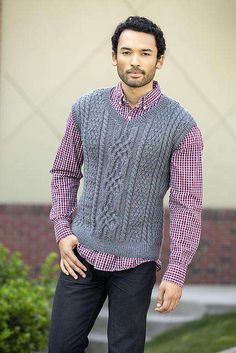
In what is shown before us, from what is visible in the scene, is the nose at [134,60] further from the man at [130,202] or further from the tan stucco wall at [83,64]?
the tan stucco wall at [83,64]

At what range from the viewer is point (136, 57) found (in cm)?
389

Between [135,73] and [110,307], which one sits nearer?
[135,73]

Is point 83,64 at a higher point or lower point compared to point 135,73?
lower

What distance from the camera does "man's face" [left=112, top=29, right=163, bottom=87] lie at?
3.90 metres

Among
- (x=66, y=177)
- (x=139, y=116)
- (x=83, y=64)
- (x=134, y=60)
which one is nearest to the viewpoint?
(x=134, y=60)

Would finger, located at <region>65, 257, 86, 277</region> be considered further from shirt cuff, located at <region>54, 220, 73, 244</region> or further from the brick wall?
the brick wall

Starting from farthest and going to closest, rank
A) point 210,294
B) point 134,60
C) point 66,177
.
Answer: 1. point 210,294
2. point 66,177
3. point 134,60

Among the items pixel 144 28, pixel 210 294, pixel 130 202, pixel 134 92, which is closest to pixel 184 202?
pixel 130 202

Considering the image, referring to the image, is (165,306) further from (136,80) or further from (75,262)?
(136,80)

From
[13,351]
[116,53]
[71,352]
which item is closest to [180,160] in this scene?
[116,53]

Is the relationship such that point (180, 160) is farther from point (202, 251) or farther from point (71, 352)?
point (202, 251)

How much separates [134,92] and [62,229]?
650 mm

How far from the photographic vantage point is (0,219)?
344 inches

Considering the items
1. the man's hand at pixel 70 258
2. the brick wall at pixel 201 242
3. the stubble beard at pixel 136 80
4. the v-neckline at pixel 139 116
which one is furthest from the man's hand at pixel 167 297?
the brick wall at pixel 201 242
